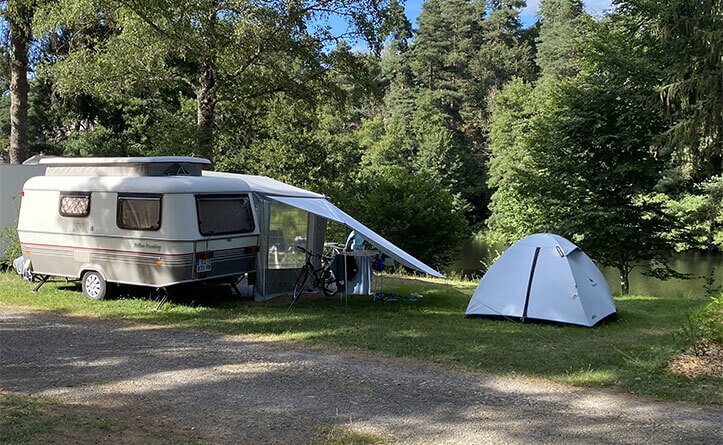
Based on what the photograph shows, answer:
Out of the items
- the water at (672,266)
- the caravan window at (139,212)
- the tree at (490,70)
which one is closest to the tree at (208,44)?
the caravan window at (139,212)

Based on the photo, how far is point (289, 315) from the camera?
9.76 metres

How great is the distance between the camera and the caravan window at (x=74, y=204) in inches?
426

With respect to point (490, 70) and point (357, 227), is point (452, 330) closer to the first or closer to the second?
point (357, 227)

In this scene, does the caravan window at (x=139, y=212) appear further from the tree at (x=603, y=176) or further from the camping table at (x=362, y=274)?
the tree at (x=603, y=176)

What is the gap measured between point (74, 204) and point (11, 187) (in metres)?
4.79

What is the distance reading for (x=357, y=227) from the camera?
10578mm

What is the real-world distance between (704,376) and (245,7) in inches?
492

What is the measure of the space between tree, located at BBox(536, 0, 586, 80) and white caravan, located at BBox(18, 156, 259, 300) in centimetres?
3919

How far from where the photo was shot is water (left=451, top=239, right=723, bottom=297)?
77.8 feet

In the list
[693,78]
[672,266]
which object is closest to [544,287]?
[693,78]

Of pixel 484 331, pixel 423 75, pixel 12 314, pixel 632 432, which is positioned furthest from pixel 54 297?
pixel 423 75

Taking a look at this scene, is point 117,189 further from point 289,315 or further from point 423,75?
point 423,75

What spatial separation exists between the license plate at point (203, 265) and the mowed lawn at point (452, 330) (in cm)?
66

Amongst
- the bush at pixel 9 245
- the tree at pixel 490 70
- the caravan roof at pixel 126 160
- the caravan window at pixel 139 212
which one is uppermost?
the tree at pixel 490 70
